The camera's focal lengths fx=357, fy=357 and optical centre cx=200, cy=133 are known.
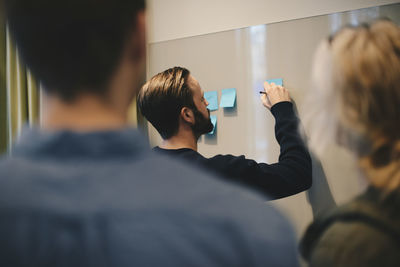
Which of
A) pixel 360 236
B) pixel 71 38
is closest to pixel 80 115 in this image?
pixel 71 38

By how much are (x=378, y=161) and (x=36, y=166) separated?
0.49 metres

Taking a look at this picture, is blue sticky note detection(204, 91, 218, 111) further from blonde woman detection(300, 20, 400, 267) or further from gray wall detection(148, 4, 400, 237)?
blonde woman detection(300, 20, 400, 267)

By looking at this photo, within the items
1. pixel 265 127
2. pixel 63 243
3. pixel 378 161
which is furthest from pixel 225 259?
pixel 265 127

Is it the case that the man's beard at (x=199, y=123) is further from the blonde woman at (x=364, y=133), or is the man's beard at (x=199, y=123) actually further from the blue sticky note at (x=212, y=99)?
the blonde woman at (x=364, y=133)

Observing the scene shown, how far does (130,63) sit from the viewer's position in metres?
0.44

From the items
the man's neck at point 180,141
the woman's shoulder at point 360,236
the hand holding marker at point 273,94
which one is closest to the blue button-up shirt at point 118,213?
the woman's shoulder at point 360,236

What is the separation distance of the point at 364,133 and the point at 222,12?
4.50ft

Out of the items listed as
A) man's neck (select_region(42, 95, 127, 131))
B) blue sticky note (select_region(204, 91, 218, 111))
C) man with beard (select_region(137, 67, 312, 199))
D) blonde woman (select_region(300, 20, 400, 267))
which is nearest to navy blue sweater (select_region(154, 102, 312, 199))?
man with beard (select_region(137, 67, 312, 199))

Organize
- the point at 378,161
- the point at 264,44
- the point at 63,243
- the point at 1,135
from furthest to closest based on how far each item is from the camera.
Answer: the point at 1,135 → the point at 264,44 → the point at 378,161 → the point at 63,243

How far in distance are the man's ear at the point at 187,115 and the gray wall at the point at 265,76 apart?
0.35 meters

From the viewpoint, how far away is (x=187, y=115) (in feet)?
4.36

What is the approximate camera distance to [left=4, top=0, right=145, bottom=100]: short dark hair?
40cm

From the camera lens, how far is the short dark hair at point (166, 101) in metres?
1.31

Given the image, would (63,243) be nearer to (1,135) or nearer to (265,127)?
(265,127)
